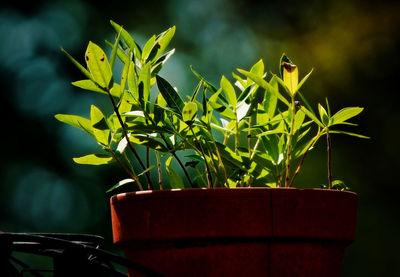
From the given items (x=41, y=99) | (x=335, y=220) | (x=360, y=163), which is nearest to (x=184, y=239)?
(x=335, y=220)

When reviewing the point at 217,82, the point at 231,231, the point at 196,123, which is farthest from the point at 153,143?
the point at 217,82

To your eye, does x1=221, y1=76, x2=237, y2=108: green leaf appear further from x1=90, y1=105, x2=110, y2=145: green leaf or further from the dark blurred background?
the dark blurred background

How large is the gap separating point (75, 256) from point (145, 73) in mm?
241

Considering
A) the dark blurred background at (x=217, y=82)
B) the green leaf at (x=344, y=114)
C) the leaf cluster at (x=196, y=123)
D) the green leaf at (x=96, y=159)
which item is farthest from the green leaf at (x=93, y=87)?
the dark blurred background at (x=217, y=82)

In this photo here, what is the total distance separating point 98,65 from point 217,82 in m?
2.07

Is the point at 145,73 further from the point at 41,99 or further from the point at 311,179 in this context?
the point at 41,99

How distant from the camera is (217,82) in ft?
8.44

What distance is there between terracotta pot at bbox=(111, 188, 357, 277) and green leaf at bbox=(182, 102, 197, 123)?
0.30 ft

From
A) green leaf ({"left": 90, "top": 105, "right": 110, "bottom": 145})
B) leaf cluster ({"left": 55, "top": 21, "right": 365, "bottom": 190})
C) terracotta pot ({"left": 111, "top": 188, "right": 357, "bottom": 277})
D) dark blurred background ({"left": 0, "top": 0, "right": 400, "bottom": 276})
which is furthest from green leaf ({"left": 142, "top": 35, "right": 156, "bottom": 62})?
dark blurred background ({"left": 0, "top": 0, "right": 400, "bottom": 276})

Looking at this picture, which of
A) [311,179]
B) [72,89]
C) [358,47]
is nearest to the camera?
[311,179]

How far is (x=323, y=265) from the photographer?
0.53 m

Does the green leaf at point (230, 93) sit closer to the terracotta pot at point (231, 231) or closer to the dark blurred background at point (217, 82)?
the terracotta pot at point (231, 231)

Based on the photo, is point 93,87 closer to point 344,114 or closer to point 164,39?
point 164,39

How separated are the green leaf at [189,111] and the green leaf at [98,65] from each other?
0.30 ft
